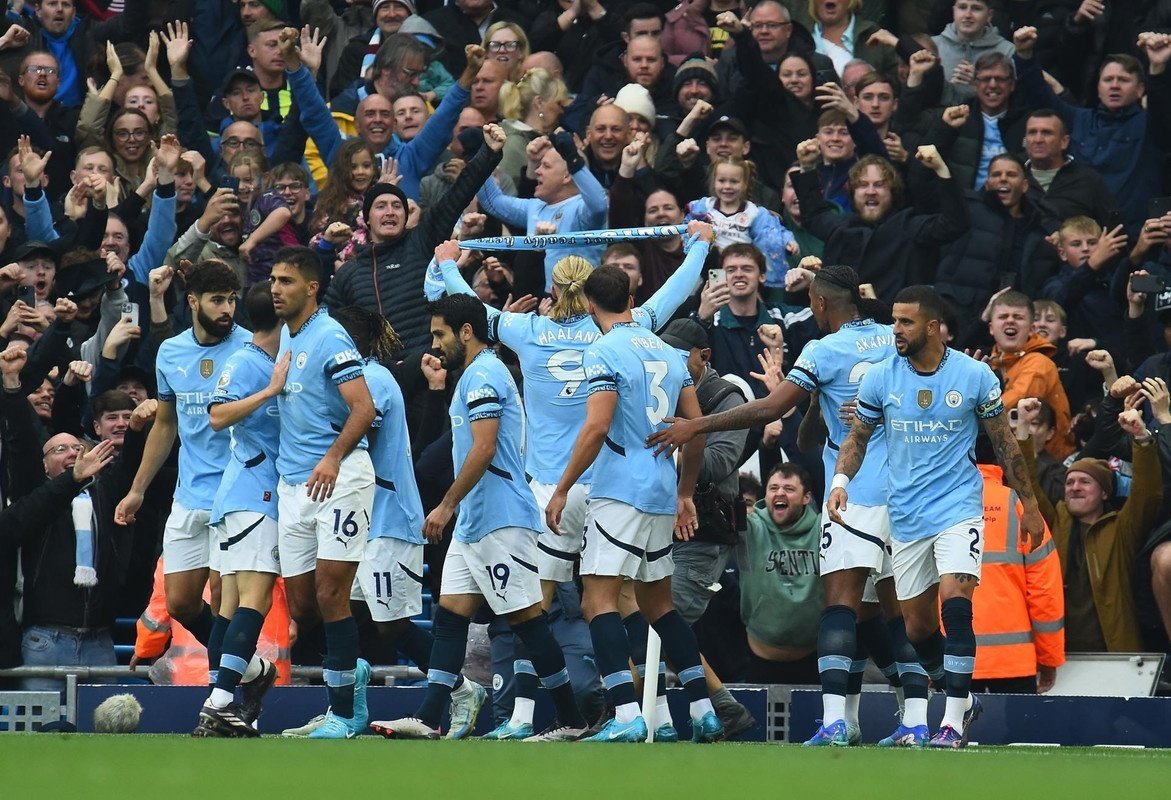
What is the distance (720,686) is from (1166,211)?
211 inches

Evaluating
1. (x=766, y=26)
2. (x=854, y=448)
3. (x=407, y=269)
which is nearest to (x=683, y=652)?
(x=854, y=448)

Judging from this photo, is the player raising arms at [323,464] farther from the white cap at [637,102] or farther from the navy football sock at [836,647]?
the white cap at [637,102]

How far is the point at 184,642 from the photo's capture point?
1349 cm

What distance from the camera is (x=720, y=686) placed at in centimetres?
1198

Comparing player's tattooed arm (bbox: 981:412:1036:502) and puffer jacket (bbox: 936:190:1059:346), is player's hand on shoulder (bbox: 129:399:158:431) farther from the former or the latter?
puffer jacket (bbox: 936:190:1059:346)

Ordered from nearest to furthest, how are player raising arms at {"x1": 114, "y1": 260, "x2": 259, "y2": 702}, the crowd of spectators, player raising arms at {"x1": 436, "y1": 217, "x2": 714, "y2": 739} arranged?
player raising arms at {"x1": 436, "y1": 217, "x2": 714, "y2": 739}, player raising arms at {"x1": 114, "y1": 260, "x2": 259, "y2": 702}, the crowd of spectators

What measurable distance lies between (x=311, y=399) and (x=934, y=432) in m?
3.52

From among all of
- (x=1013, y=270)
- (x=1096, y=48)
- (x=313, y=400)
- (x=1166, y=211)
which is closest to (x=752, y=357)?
(x=1013, y=270)

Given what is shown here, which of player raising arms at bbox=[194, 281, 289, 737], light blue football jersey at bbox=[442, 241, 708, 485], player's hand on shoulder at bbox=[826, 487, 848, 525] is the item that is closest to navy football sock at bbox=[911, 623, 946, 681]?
player's hand on shoulder at bbox=[826, 487, 848, 525]

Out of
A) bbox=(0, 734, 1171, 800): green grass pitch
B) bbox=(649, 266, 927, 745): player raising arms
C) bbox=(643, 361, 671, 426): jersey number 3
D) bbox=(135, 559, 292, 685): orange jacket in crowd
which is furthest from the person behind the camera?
bbox=(135, 559, 292, 685): orange jacket in crowd

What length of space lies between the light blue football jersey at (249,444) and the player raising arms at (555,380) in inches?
57.4

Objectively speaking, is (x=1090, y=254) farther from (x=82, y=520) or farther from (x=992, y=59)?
(x=82, y=520)

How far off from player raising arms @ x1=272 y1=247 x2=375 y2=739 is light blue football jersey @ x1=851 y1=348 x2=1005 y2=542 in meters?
2.92

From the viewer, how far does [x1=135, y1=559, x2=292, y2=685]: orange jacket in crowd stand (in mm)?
13203
